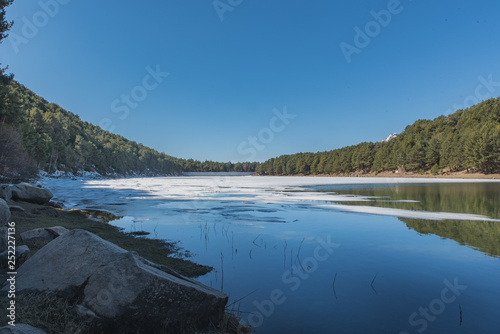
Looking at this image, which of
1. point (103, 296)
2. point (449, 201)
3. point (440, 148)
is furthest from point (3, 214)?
point (440, 148)

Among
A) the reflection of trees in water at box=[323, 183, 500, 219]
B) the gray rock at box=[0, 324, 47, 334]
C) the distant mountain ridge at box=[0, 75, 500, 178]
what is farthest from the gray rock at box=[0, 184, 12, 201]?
the reflection of trees in water at box=[323, 183, 500, 219]

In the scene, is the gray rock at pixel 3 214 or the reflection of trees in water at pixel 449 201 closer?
the gray rock at pixel 3 214

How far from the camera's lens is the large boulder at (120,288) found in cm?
370

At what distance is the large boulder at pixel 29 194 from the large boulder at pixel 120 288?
56.2 feet

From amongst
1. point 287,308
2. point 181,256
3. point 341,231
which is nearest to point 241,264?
point 181,256

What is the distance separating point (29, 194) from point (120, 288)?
19650mm

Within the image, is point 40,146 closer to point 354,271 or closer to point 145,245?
point 145,245

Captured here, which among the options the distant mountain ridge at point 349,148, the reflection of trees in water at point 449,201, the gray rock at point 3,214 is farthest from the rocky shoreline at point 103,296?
the distant mountain ridge at point 349,148

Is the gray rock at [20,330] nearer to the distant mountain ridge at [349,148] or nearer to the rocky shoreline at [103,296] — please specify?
the rocky shoreline at [103,296]

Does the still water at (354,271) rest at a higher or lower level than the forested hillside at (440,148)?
lower

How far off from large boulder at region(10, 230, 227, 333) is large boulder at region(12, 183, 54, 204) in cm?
1712

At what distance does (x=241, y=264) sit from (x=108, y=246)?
4122 millimetres

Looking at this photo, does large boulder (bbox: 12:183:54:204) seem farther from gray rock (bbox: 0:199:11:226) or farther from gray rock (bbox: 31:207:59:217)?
gray rock (bbox: 0:199:11:226)

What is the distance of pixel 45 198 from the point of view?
60.9 ft
